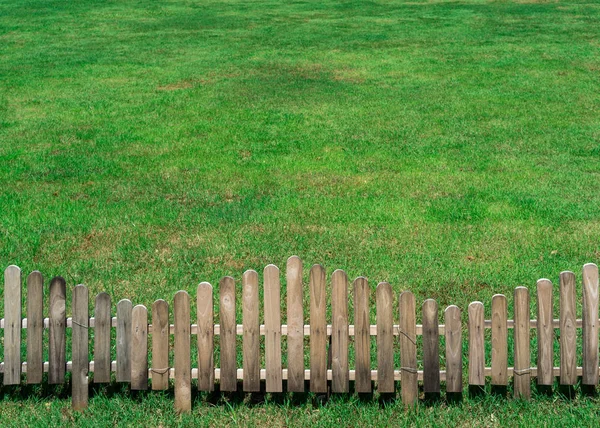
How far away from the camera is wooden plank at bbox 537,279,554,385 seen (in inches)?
235

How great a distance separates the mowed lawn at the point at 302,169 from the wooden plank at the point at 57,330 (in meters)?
0.26

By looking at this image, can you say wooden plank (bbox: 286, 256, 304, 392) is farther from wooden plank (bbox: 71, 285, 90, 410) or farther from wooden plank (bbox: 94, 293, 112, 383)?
wooden plank (bbox: 71, 285, 90, 410)

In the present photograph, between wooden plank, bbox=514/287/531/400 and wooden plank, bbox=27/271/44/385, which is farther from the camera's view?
wooden plank, bbox=27/271/44/385

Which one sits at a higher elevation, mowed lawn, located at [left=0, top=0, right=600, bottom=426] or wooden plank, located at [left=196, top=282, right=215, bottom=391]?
wooden plank, located at [left=196, top=282, right=215, bottom=391]

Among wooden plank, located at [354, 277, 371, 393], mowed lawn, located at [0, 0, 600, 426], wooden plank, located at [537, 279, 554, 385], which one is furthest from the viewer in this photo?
mowed lawn, located at [0, 0, 600, 426]

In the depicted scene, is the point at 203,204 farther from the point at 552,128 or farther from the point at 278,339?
the point at 552,128

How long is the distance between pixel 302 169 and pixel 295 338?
7.90 metres

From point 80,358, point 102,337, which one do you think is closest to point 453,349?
point 102,337

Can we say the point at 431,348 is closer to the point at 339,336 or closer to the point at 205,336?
the point at 339,336

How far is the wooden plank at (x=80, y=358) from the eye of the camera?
6141 millimetres

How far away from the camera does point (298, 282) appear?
6102 millimetres

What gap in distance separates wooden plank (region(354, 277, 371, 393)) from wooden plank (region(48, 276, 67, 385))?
2.26 metres

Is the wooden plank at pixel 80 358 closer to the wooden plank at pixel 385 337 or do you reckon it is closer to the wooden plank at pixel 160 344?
the wooden plank at pixel 160 344

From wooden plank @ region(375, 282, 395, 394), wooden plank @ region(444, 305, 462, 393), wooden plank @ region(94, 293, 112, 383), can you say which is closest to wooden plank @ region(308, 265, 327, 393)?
wooden plank @ region(375, 282, 395, 394)
